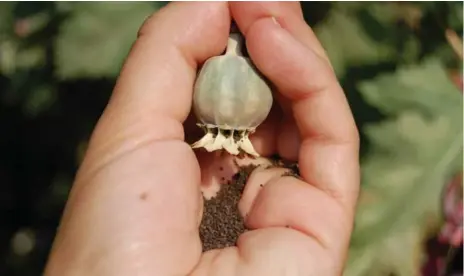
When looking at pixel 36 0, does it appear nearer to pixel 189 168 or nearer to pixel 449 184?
pixel 189 168

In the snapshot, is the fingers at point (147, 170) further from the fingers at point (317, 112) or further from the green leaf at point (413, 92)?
the green leaf at point (413, 92)

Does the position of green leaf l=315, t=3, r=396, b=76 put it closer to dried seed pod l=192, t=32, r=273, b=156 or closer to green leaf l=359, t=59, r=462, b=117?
green leaf l=359, t=59, r=462, b=117

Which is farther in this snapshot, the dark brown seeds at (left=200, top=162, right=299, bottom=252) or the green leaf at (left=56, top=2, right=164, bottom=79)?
the green leaf at (left=56, top=2, right=164, bottom=79)

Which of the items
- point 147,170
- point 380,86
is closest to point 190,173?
point 147,170

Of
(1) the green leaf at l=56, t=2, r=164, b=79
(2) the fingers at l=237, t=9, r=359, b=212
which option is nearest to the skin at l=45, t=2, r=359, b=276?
(2) the fingers at l=237, t=9, r=359, b=212

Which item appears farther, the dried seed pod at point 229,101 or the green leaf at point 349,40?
A: the green leaf at point 349,40

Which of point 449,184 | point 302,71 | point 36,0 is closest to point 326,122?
point 302,71

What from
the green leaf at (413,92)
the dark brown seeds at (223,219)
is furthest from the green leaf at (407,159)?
the dark brown seeds at (223,219)
